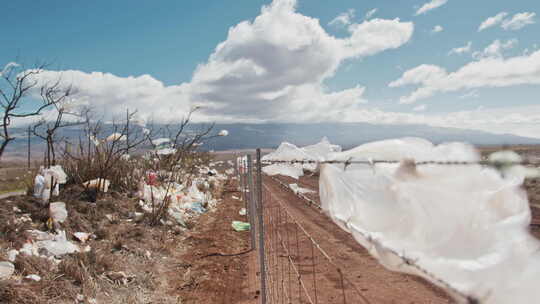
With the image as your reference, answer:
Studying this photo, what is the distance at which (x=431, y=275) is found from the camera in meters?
0.92

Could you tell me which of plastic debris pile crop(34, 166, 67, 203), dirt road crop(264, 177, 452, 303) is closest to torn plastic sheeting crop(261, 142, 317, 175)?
dirt road crop(264, 177, 452, 303)

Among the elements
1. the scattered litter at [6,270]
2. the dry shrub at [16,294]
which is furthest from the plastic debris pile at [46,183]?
the dry shrub at [16,294]

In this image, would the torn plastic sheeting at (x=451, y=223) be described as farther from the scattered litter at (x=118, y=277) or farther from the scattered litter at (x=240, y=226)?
the scattered litter at (x=240, y=226)

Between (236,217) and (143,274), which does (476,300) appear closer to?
(143,274)

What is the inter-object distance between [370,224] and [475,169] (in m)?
0.39

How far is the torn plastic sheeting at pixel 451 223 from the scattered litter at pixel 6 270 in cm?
387

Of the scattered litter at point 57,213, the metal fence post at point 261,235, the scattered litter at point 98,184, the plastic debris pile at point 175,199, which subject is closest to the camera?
the metal fence post at point 261,235

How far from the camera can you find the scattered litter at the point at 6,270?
11.3 feet

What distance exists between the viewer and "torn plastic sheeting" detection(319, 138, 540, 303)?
878 millimetres

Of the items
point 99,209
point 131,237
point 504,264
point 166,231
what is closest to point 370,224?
point 504,264

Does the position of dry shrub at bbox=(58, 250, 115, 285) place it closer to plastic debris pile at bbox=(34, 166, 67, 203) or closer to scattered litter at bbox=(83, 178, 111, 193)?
plastic debris pile at bbox=(34, 166, 67, 203)

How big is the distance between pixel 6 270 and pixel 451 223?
4.31 m

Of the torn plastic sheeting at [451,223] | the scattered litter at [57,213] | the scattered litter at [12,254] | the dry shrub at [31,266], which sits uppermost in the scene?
the torn plastic sheeting at [451,223]

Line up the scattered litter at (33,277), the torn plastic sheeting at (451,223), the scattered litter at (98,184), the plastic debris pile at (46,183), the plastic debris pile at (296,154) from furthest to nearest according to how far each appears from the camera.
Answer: the scattered litter at (98,184) → the plastic debris pile at (46,183) → the scattered litter at (33,277) → the plastic debris pile at (296,154) → the torn plastic sheeting at (451,223)
